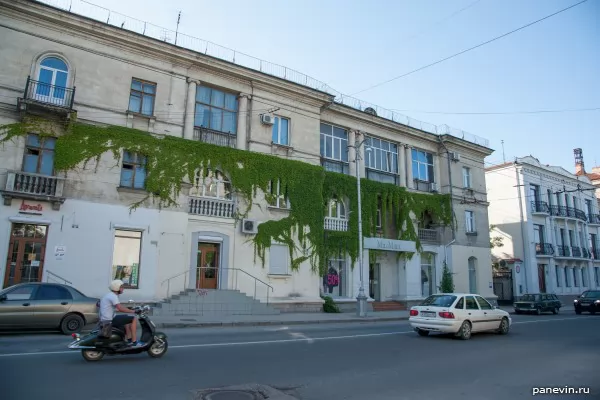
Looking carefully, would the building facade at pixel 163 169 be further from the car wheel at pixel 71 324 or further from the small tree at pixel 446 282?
the car wheel at pixel 71 324

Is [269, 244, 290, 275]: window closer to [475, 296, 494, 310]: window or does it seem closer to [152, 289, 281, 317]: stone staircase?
[152, 289, 281, 317]: stone staircase

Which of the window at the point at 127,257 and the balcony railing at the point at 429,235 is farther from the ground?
the balcony railing at the point at 429,235

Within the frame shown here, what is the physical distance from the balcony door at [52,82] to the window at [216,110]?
6044mm

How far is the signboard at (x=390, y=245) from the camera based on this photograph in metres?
26.2

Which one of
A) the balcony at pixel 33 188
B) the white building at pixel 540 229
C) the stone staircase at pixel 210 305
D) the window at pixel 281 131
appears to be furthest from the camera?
the white building at pixel 540 229

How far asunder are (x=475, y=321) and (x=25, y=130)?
18820mm

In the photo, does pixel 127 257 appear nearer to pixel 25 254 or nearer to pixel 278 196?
pixel 25 254

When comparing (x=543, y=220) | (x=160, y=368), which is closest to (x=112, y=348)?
(x=160, y=368)

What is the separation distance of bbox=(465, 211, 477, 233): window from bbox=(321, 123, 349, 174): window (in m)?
12.3

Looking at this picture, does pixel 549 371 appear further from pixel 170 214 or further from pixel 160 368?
pixel 170 214

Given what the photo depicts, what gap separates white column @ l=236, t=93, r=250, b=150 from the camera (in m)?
22.5

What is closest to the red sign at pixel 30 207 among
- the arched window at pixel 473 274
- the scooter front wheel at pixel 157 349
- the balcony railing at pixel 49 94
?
the balcony railing at pixel 49 94

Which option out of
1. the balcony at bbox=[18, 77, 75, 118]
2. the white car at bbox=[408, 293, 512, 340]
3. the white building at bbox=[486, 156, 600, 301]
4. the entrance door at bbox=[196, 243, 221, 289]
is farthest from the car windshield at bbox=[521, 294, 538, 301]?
the balcony at bbox=[18, 77, 75, 118]

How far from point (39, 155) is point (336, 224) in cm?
1587
